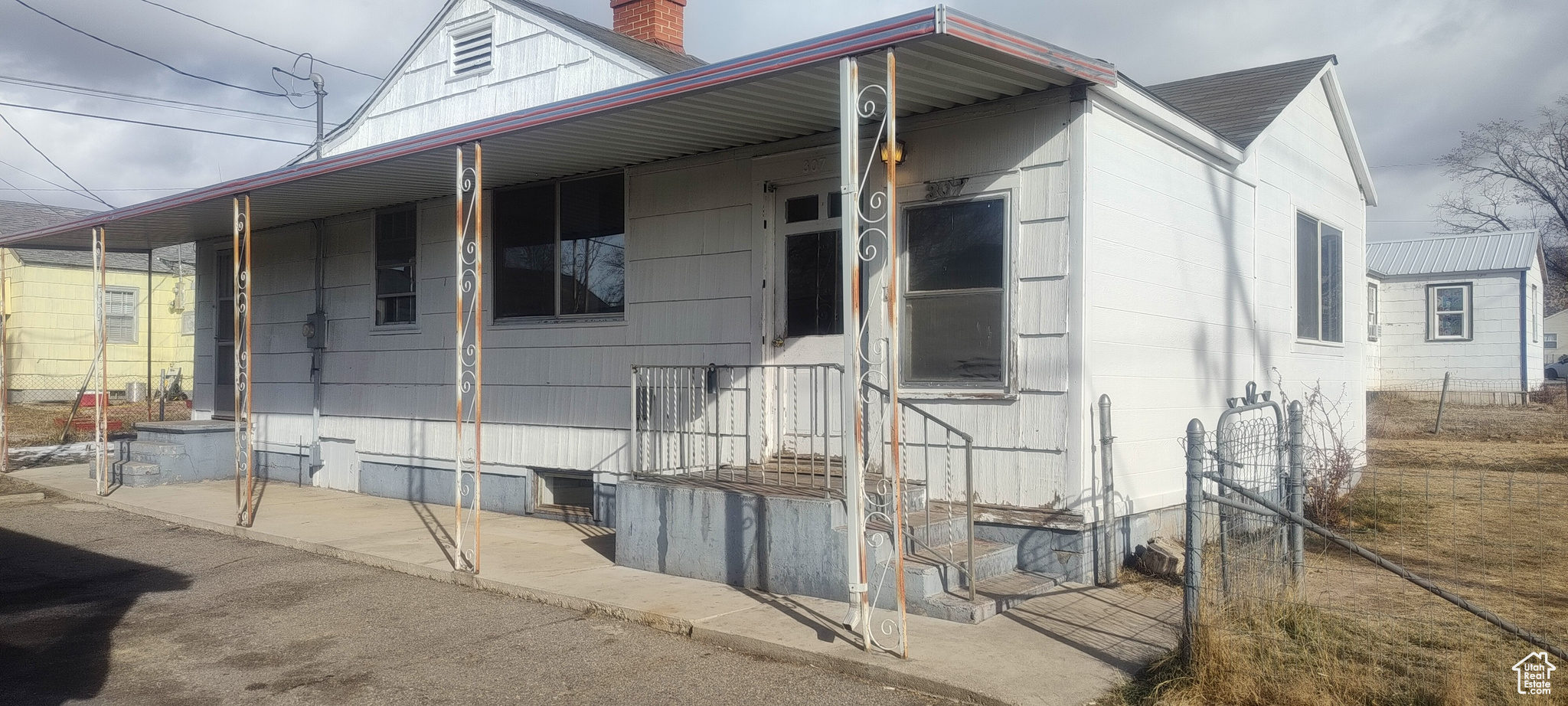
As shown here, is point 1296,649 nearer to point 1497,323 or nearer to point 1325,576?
point 1325,576

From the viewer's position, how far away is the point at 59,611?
641cm

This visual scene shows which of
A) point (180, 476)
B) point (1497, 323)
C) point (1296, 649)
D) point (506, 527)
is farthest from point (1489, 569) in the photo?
point (1497, 323)

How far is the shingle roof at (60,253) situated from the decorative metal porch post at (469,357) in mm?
16582

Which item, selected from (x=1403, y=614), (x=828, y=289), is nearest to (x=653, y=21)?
(x=828, y=289)

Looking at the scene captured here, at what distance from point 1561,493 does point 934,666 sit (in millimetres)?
8561

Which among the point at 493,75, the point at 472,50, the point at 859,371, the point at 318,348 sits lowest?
the point at 859,371

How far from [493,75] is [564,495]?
659cm

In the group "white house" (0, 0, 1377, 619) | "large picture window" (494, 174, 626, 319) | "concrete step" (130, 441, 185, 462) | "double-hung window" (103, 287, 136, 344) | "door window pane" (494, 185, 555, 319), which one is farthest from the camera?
"double-hung window" (103, 287, 136, 344)

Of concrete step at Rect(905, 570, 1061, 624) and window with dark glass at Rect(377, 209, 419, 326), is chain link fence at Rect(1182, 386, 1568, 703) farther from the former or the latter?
window with dark glass at Rect(377, 209, 419, 326)

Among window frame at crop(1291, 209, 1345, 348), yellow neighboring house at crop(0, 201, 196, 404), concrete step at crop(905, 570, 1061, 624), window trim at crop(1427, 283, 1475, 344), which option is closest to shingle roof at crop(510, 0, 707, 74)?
window frame at crop(1291, 209, 1345, 348)

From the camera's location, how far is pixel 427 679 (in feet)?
16.5

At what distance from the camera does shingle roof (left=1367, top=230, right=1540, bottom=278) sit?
23972mm

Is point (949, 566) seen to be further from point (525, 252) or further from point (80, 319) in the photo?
point (80, 319)

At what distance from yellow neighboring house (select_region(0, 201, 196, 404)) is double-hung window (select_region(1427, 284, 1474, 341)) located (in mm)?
28141
